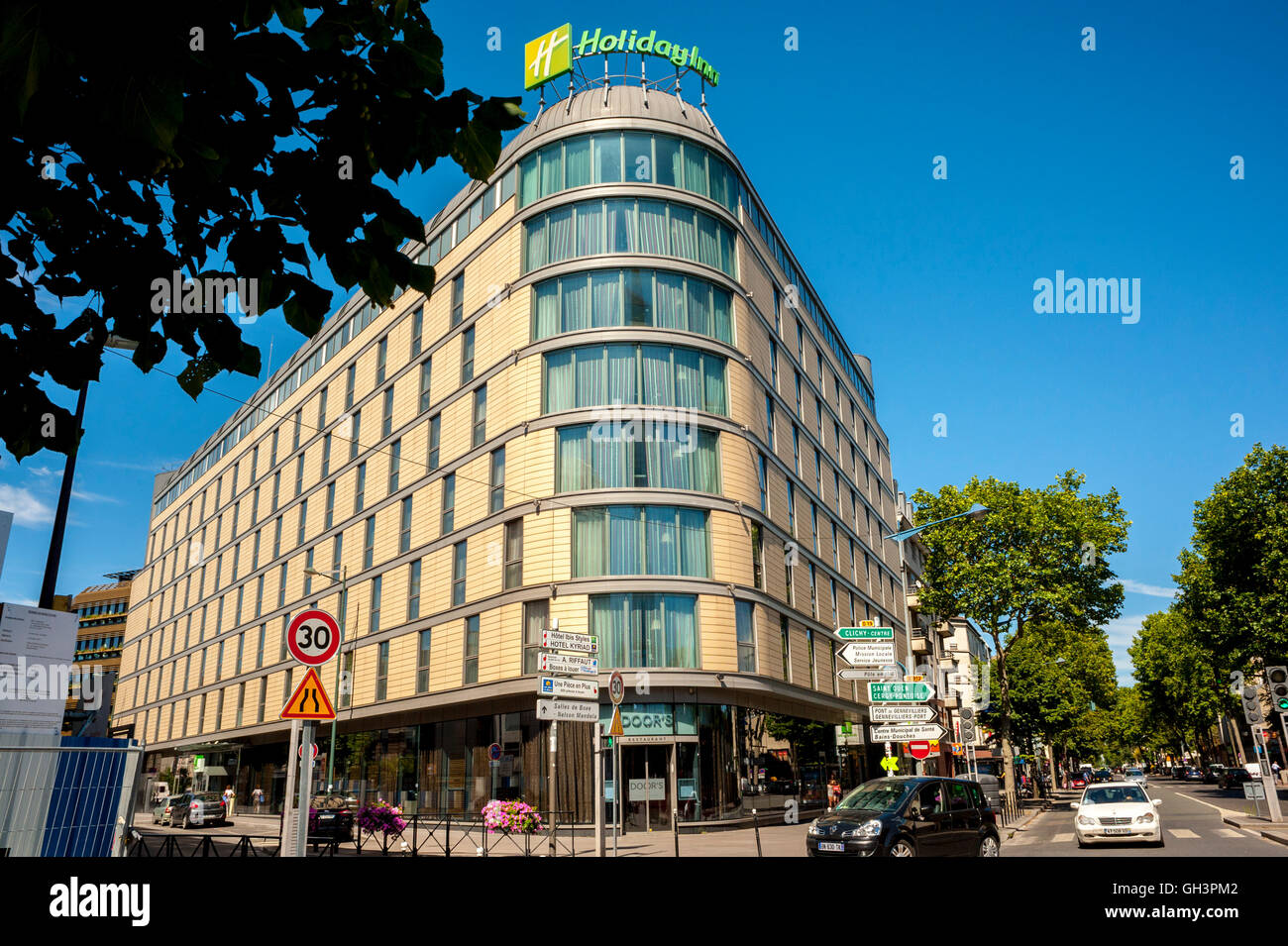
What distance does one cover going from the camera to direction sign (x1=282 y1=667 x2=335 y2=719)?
7516 mm

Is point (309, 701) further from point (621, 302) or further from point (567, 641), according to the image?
point (621, 302)

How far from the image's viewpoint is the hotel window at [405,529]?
3762 cm

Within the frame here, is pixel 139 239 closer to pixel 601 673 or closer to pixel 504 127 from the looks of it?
pixel 504 127

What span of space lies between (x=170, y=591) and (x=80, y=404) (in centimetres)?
5406

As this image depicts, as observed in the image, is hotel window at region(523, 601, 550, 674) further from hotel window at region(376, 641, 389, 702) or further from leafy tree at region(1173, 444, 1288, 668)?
leafy tree at region(1173, 444, 1288, 668)

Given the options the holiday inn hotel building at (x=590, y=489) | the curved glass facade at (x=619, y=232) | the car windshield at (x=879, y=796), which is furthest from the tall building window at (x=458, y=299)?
the car windshield at (x=879, y=796)

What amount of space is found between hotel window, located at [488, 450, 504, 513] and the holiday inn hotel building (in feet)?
0.52

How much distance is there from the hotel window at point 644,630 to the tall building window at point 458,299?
581 inches

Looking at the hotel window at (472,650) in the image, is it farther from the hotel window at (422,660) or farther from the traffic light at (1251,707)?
the traffic light at (1251,707)

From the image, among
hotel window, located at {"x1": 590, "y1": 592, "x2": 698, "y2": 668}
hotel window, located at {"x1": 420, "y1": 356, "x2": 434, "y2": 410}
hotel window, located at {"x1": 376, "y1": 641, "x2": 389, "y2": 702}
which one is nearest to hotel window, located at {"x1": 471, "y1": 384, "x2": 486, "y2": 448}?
hotel window, located at {"x1": 420, "y1": 356, "x2": 434, "y2": 410}

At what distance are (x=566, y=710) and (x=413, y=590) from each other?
22.5 m
